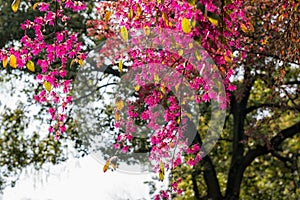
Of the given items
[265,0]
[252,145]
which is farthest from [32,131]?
[265,0]

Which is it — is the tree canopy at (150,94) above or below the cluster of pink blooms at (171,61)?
above

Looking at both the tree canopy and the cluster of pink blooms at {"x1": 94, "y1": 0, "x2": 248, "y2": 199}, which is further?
the tree canopy

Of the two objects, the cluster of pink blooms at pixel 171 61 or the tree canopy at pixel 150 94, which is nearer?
the cluster of pink blooms at pixel 171 61

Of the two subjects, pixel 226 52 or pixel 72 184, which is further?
pixel 72 184

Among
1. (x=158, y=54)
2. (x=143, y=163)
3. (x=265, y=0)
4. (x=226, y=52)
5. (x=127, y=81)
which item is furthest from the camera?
(x=143, y=163)

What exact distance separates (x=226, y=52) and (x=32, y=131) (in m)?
7.90

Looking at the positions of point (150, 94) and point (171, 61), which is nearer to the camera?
point (171, 61)

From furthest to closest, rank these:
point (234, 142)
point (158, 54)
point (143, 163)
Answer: point (234, 142)
point (143, 163)
point (158, 54)

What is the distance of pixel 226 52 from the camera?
401cm

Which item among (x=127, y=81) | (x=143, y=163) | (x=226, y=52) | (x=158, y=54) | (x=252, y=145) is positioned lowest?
(x=226, y=52)

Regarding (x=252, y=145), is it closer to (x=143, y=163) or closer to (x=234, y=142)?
(x=234, y=142)

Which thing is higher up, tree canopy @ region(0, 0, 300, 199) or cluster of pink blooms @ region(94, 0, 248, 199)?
tree canopy @ region(0, 0, 300, 199)

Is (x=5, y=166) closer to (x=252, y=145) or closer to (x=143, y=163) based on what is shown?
(x=143, y=163)

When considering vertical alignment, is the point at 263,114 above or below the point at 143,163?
above
